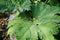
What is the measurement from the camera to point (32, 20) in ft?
4.86

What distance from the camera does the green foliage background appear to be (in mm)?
1395

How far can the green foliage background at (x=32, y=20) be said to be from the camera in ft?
4.58

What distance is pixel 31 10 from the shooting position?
1.48m

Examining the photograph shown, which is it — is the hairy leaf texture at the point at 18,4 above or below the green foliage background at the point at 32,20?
above

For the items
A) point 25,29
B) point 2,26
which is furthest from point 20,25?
point 2,26

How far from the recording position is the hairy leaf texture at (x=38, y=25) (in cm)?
139

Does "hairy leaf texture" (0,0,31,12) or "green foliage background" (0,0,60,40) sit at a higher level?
"hairy leaf texture" (0,0,31,12)

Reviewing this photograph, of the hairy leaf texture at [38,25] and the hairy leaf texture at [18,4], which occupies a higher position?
the hairy leaf texture at [18,4]

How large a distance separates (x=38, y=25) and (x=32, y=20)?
0.09 m

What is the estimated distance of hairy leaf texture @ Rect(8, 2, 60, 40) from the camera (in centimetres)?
139

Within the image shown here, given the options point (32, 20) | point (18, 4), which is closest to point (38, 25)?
point (32, 20)

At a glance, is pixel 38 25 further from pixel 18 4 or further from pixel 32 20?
pixel 18 4

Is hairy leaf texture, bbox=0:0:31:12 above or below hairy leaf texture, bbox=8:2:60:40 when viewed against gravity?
above

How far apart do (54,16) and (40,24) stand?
131mm
